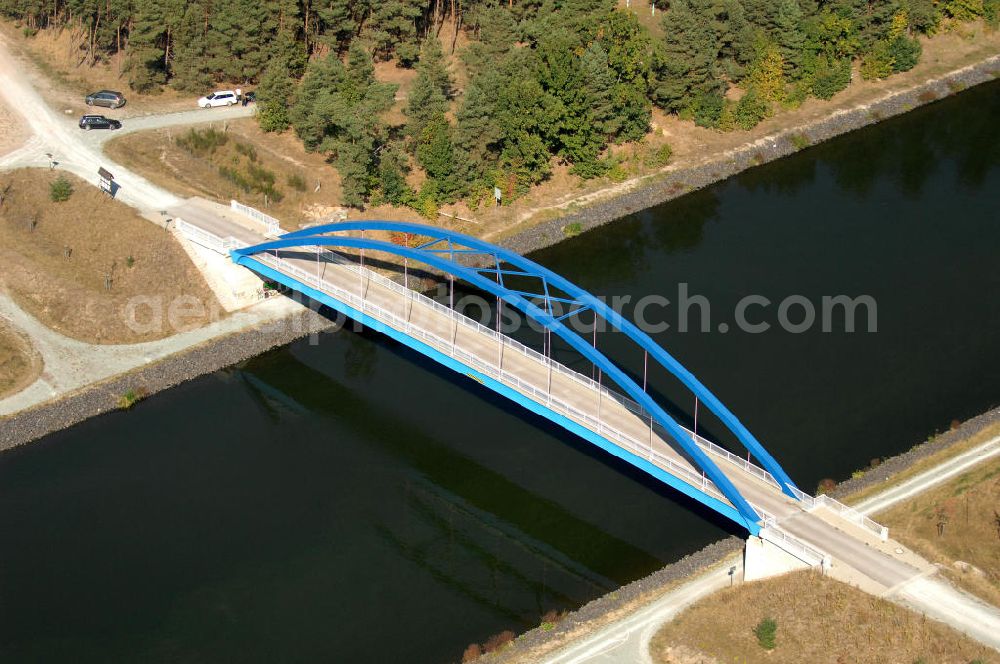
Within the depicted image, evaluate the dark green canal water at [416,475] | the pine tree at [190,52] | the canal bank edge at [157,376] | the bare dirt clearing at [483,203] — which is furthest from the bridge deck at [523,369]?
the pine tree at [190,52]

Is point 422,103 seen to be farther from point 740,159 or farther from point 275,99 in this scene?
point 740,159

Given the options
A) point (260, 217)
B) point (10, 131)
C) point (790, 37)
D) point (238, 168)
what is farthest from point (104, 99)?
point (790, 37)

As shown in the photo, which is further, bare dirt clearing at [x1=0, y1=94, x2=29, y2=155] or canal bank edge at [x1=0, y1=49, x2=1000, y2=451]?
bare dirt clearing at [x1=0, y1=94, x2=29, y2=155]

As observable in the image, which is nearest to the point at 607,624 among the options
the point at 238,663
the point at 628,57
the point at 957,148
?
the point at 238,663

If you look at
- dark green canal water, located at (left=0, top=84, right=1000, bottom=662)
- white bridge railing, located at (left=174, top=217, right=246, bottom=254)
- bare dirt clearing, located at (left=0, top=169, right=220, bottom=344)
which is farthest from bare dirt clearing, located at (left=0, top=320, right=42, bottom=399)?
white bridge railing, located at (left=174, top=217, right=246, bottom=254)

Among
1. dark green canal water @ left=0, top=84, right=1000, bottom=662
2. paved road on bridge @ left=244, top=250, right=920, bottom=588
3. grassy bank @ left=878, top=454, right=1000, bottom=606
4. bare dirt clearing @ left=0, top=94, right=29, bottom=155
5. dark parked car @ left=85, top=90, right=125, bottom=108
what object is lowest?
dark green canal water @ left=0, top=84, right=1000, bottom=662

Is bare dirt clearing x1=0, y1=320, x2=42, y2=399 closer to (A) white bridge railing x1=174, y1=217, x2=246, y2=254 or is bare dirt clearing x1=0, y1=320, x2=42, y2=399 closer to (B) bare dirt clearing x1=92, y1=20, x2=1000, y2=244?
(A) white bridge railing x1=174, y1=217, x2=246, y2=254

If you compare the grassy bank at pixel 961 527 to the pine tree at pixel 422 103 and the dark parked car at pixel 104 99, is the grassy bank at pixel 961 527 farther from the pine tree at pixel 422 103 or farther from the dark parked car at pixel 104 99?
the dark parked car at pixel 104 99
